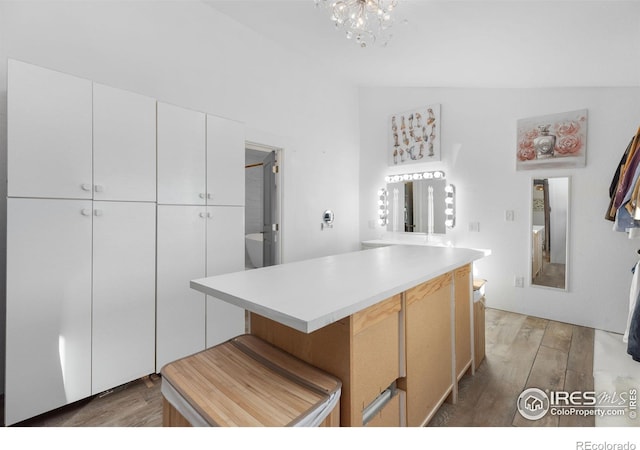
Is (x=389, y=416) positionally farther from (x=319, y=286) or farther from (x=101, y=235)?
(x=101, y=235)

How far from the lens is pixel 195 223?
2.26 meters

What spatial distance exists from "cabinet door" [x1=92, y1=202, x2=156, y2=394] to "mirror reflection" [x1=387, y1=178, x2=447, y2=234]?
3160 mm

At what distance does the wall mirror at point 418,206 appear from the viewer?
3.88m

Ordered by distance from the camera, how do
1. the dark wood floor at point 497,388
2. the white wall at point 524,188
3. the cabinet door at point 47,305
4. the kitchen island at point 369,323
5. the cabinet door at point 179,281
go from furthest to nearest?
the white wall at point 524,188
the cabinet door at point 179,281
the dark wood floor at point 497,388
the cabinet door at point 47,305
the kitchen island at point 369,323

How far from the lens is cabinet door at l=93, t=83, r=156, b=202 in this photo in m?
1.82

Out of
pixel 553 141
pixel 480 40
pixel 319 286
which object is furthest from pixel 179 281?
pixel 553 141

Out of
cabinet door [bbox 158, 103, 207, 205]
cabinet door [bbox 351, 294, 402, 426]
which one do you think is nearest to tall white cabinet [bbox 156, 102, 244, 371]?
cabinet door [bbox 158, 103, 207, 205]

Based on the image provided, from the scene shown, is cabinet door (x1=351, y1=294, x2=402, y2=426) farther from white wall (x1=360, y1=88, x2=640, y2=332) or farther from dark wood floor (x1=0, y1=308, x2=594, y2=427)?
white wall (x1=360, y1=88, x2=640, y2=332)

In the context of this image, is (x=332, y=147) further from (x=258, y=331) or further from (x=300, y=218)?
(x=258, y=331)

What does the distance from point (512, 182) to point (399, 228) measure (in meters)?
1.47

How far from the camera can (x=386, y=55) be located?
3.23 metres

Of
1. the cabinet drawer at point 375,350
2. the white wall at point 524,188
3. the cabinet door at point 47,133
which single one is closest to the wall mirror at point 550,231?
the white wall at point 524,188

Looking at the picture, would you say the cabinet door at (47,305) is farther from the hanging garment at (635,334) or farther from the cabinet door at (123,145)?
the hanging garment at (635,334)

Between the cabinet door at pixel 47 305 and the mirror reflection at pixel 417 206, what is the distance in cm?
352
